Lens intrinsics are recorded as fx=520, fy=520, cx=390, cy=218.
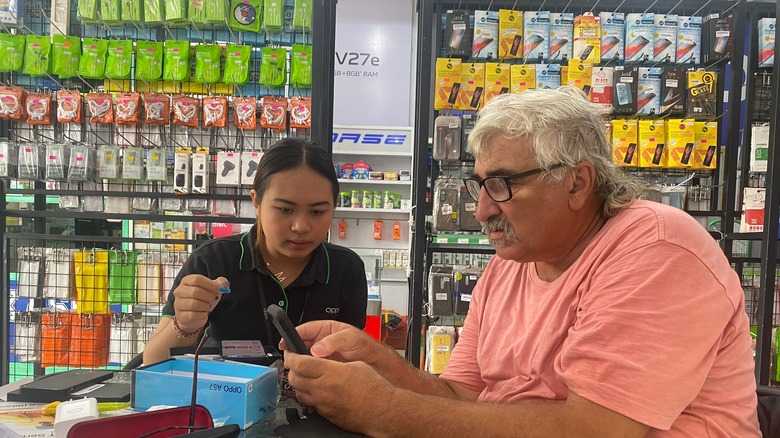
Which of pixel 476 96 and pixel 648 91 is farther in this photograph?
pixel 648 91

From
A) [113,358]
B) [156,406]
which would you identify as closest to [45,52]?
[113,358]

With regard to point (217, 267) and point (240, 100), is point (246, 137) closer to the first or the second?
point (240, 100)

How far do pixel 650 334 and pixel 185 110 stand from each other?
2.75m

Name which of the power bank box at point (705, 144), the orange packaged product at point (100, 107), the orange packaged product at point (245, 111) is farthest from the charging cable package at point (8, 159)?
the power bank box at point (705, 144)

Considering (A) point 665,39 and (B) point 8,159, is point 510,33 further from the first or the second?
(B) point 8,159

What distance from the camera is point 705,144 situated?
11.6 feet

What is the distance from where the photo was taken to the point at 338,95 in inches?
249

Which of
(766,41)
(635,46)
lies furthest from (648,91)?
(766,41)

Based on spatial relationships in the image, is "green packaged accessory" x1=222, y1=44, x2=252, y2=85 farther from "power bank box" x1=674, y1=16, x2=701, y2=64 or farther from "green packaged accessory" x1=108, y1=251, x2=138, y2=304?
"power bank box" x1=674, y1=16, x2=701, y2=64

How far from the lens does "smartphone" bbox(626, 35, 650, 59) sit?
3.55m

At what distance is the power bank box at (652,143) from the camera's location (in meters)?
3.49

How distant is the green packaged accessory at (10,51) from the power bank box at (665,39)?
12.9 ft

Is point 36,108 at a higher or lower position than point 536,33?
lower

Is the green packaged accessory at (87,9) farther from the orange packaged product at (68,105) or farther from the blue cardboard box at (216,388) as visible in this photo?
the blue cardboard box at (216,388)
